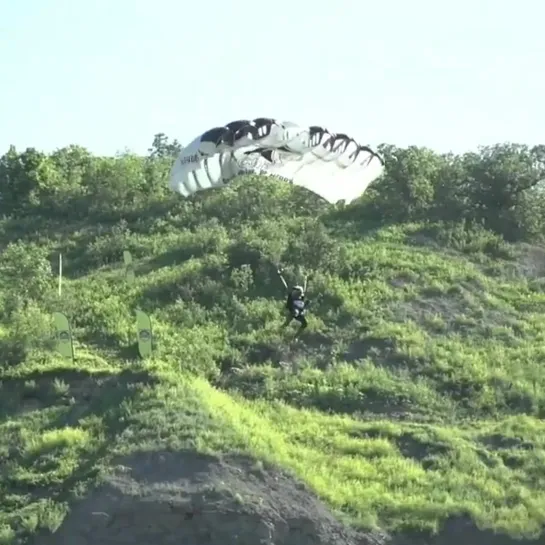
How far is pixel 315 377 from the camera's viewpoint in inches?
1006

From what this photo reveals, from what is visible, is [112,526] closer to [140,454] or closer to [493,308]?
[140,454]

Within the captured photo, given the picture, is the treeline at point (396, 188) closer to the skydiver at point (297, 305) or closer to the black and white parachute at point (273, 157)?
the black and white parachute at point (273, 157)

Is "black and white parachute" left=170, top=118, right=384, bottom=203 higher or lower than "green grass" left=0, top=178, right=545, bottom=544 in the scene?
higher

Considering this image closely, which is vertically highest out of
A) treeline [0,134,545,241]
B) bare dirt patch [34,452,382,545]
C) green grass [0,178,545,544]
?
treeline [0,134,545,241]

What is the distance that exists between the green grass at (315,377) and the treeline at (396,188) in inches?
76.7

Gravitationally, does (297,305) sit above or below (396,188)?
below

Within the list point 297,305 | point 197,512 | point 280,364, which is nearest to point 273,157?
point 297,305

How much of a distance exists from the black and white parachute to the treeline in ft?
22.8

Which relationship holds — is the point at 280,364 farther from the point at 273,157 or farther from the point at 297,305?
the point at 273,157

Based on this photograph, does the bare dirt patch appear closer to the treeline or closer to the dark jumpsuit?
the dark jumpsuit

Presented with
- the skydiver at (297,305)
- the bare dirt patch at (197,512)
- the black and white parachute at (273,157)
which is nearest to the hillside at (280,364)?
the bare dirt patch at (197,512)

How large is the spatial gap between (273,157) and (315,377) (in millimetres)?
6646

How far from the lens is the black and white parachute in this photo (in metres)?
28.7

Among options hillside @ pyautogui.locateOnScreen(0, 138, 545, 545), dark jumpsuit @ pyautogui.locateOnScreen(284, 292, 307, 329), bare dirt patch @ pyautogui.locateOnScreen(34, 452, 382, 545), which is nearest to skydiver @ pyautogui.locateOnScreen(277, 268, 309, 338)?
dark jumpsuit @ pyautogui.locateOnScreen(284, 292, 307, 329)
